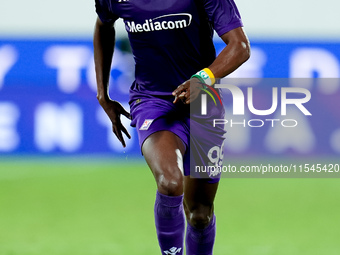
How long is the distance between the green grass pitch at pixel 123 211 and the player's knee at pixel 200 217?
103 centimetres

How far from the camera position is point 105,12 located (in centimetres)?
409

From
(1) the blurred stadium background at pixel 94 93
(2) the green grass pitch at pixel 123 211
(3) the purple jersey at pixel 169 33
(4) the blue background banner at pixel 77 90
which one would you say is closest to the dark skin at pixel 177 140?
(3) the purple jersey at pixel 169 33

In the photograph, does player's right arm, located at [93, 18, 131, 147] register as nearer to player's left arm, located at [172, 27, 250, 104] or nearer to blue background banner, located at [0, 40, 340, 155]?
player's left arm, located at [172, 27, 250, 104]

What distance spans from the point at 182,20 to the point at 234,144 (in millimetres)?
4998

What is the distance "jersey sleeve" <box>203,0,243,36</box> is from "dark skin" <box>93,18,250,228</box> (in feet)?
0.10

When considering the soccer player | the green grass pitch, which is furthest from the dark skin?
the green grass pitch

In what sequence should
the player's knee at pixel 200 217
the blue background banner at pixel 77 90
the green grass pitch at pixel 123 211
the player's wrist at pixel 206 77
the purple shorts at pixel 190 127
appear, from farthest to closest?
the blue background banner at pixel 77 90 < the green grass pitch at pixel 123 211 < the player's knee at pixel 200 217 < the purple shorts at pixel 190 127 < the player's wrist at pixel 206 77

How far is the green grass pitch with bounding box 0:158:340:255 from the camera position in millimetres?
5395

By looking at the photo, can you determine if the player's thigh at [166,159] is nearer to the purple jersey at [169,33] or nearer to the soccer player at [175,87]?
the soccer player at [175,87]

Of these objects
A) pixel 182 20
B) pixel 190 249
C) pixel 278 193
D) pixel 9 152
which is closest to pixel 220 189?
pixel 278 193

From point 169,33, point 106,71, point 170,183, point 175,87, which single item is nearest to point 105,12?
point 106,71

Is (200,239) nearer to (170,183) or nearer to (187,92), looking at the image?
(170,183)

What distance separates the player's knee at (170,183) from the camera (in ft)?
10.8

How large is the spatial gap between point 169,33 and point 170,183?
93 cm
